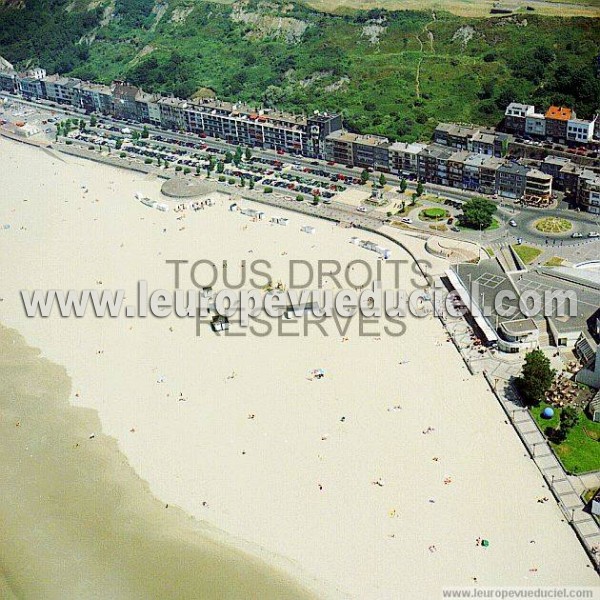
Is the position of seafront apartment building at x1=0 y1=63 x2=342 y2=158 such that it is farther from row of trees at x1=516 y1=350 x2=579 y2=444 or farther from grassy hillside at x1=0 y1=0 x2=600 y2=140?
row of trees at x1=516 y1=350 x2=579 y2=444

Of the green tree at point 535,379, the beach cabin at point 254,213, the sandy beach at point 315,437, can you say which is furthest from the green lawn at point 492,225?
the green tree at point 535,379

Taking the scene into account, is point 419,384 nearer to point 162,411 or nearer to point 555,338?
point 555,338

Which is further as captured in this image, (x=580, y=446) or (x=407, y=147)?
(x=407, y=147)

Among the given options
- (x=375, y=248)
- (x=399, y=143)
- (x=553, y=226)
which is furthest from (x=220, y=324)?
(x=399, y=143)

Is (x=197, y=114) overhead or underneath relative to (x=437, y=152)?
overhead

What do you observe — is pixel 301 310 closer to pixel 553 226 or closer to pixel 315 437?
pixel 315 437
